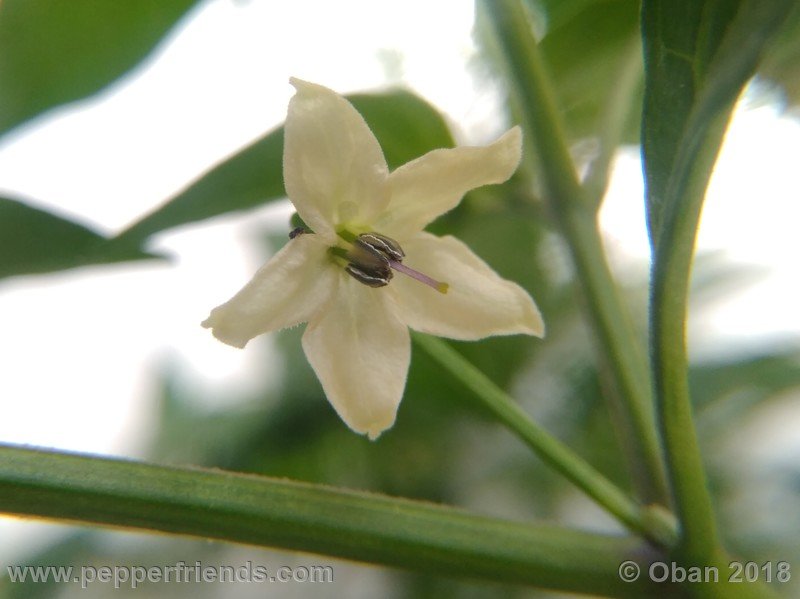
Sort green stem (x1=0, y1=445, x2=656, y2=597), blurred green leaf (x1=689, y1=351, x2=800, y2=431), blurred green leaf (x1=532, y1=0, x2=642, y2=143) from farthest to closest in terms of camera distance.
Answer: blurred green leaf (x1=689, y1=351, x2=800, y2=431), blurred green leaf (x1=532, y1=0, x2=642, y2=143), green stem (x1=0, y1=445, x2=656, y2=597)

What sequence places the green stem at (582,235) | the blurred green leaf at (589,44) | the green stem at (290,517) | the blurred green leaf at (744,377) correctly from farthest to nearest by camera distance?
the blurred green leaf at (744,377) < the blurred green leaf at (589,44) < the green stem at (582,235) < the green stem at (290,517)

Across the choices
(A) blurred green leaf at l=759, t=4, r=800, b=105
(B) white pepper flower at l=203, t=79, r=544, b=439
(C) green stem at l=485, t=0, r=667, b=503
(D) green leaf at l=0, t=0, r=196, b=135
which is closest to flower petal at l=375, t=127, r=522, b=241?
(B) white pepper flower at l=203, t=79, r=544, b=439

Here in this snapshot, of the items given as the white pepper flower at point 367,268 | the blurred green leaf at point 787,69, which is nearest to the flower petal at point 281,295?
the white pepper flower at point 367,268

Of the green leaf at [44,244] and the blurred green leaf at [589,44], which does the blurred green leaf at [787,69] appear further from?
the green leaf at [44,244]

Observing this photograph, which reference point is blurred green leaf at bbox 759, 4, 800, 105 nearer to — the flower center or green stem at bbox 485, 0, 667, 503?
green stem at bbox 485, 0, 667, 503

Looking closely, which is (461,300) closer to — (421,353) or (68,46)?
(421,353)

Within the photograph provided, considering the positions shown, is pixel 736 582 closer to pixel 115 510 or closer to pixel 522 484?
pixel 115 510
